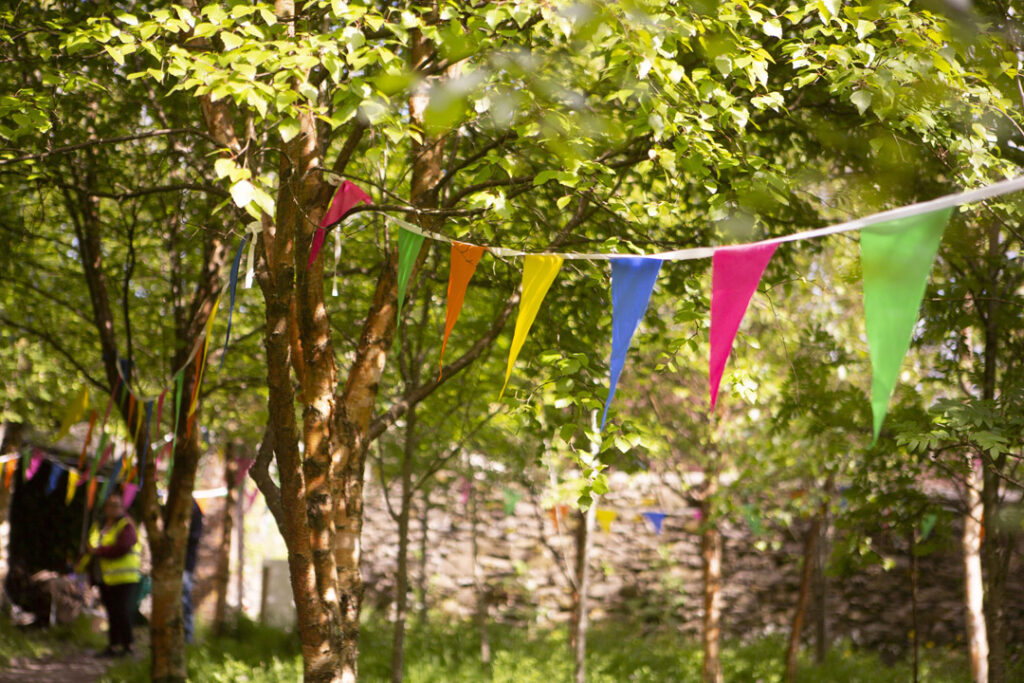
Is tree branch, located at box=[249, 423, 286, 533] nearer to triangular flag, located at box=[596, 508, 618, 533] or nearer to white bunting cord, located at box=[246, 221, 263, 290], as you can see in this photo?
white bunting cord, located at box=[246, 221, 263, 290]

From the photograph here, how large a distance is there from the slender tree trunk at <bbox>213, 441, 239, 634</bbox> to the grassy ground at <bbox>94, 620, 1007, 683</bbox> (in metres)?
0.26

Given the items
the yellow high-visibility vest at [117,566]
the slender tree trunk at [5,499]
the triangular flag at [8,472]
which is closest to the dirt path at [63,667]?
the yellow high-visibility vest at [117,566]

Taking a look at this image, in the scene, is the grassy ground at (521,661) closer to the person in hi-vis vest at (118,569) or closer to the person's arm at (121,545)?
the person in hi-vis vest at (118,569)

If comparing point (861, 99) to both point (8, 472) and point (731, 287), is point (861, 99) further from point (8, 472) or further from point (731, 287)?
point (8, 472)

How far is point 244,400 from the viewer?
10297mm

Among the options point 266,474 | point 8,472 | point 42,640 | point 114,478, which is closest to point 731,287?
point 266,474

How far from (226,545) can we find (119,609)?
4.38ft

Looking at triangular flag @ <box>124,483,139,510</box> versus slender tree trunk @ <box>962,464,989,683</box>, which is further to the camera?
Answer: triangular flag @ <box>124,483,139,510</box>

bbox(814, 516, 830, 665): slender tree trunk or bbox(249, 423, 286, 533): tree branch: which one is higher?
bbox(249, 423, 286, 533): tree branch

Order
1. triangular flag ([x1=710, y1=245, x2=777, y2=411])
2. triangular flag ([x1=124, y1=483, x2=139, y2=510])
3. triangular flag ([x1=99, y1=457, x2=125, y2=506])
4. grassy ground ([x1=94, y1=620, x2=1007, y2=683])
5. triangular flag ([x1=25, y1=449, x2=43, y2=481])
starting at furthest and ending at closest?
triangular flag ([x1=124, y1=483, x2=139, y2=510]) → triangular flag ([x1=25, y1=449, x2=43, y2=481]) → grassy ground ([x1=94, y1=620, x2=1007, y2=683]) → triangular flag ([x1=99, y1=457, x2=125, y2=506]) → triangular flag ([x1=710, y1=245, x2=777, y2=411])

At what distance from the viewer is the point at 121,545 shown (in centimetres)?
948

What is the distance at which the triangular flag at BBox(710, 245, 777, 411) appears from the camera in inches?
112

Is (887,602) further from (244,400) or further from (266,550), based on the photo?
(266,550)

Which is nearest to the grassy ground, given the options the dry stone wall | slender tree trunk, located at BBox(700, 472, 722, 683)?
the dry stone wall
